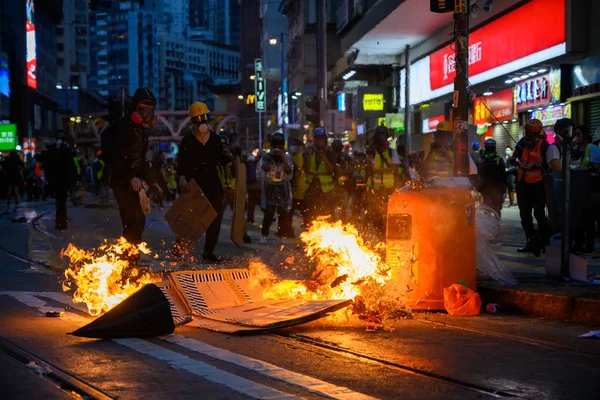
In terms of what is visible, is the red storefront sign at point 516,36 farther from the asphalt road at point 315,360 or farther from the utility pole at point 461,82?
the asphalt road at point 315,360

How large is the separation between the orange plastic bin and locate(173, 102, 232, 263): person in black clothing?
3894 millimetres

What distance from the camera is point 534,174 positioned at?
12.2 meters

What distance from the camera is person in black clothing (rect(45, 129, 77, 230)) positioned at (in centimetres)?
1864

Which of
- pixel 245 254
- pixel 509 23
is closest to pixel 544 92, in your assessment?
pixel 509 23

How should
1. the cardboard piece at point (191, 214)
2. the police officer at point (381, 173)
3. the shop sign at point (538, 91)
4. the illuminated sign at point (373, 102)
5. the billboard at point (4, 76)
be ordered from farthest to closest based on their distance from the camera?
the billboard at point (4, 76) → the illuminated sign at point (373, 102) → the shop sign at point (538, 91) → the police officer at point (381, 173) → the cardboard piece at point (191, 214)

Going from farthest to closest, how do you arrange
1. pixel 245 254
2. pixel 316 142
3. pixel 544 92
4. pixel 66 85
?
pixel 66 85 < pixel 544 92 < pixel 316 142 < pixel 245 254

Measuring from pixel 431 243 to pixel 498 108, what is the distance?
18833 mm

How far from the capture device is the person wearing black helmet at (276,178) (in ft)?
49.5

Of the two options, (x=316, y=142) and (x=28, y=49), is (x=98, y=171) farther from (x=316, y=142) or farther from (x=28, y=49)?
(x=28, y=49)

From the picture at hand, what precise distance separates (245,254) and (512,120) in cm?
1433

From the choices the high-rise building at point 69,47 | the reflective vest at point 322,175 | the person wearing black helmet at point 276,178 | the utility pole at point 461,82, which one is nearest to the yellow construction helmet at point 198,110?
the utility pole at point 461,82

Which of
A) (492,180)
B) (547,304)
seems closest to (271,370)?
(547,304)

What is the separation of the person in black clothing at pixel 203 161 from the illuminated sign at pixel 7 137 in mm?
52880

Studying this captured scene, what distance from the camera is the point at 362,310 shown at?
752 centimetres
